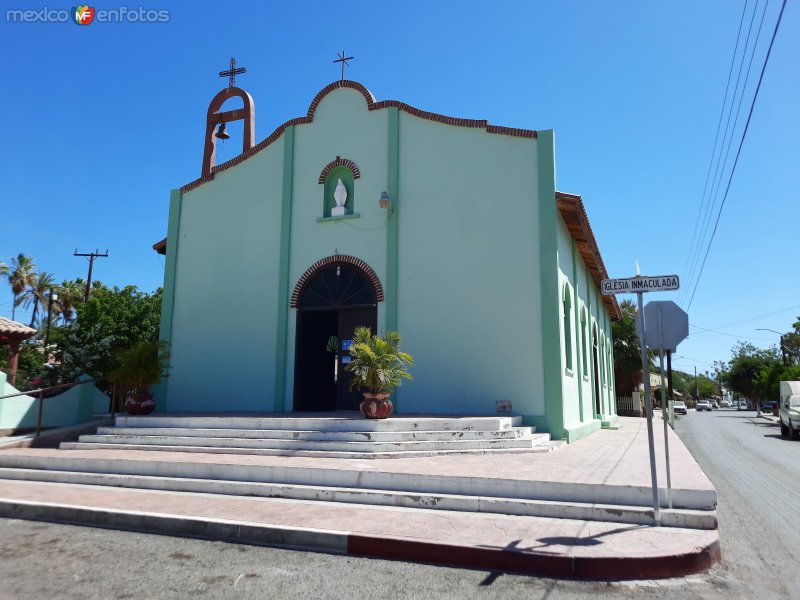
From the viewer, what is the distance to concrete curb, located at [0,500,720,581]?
468cm

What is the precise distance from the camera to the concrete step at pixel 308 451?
29.8 ft

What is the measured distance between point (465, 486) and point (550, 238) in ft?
21.3

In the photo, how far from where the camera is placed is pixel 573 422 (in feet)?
42.8

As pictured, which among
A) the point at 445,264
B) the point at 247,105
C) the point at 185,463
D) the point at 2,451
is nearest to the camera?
the point at 185,463

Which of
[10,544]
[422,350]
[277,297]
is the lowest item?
[10,544]

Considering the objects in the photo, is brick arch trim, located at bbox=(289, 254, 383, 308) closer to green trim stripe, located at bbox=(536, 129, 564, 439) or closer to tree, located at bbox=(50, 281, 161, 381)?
green trim stripe, located at bbox=(536, 129, 564, 439)

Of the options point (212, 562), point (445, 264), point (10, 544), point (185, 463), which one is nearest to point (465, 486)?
point (212, 562)

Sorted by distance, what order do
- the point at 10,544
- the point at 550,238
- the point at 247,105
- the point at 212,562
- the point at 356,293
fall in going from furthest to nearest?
the point at 247,105, the point at 356,293, the point at 550,238, the point at 10,544, the point at 212,562

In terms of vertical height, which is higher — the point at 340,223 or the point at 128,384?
the point at 340,223

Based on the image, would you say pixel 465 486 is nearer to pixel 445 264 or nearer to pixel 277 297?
pixel 445 264

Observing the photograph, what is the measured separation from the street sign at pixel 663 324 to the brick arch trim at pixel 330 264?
748 centimetres

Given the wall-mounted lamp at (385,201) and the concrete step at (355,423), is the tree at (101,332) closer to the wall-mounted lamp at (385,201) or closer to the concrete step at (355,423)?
the concrete step at (355,423)

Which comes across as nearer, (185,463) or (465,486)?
(465,486)

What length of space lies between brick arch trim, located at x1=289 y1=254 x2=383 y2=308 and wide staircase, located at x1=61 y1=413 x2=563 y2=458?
3655 millimetres
